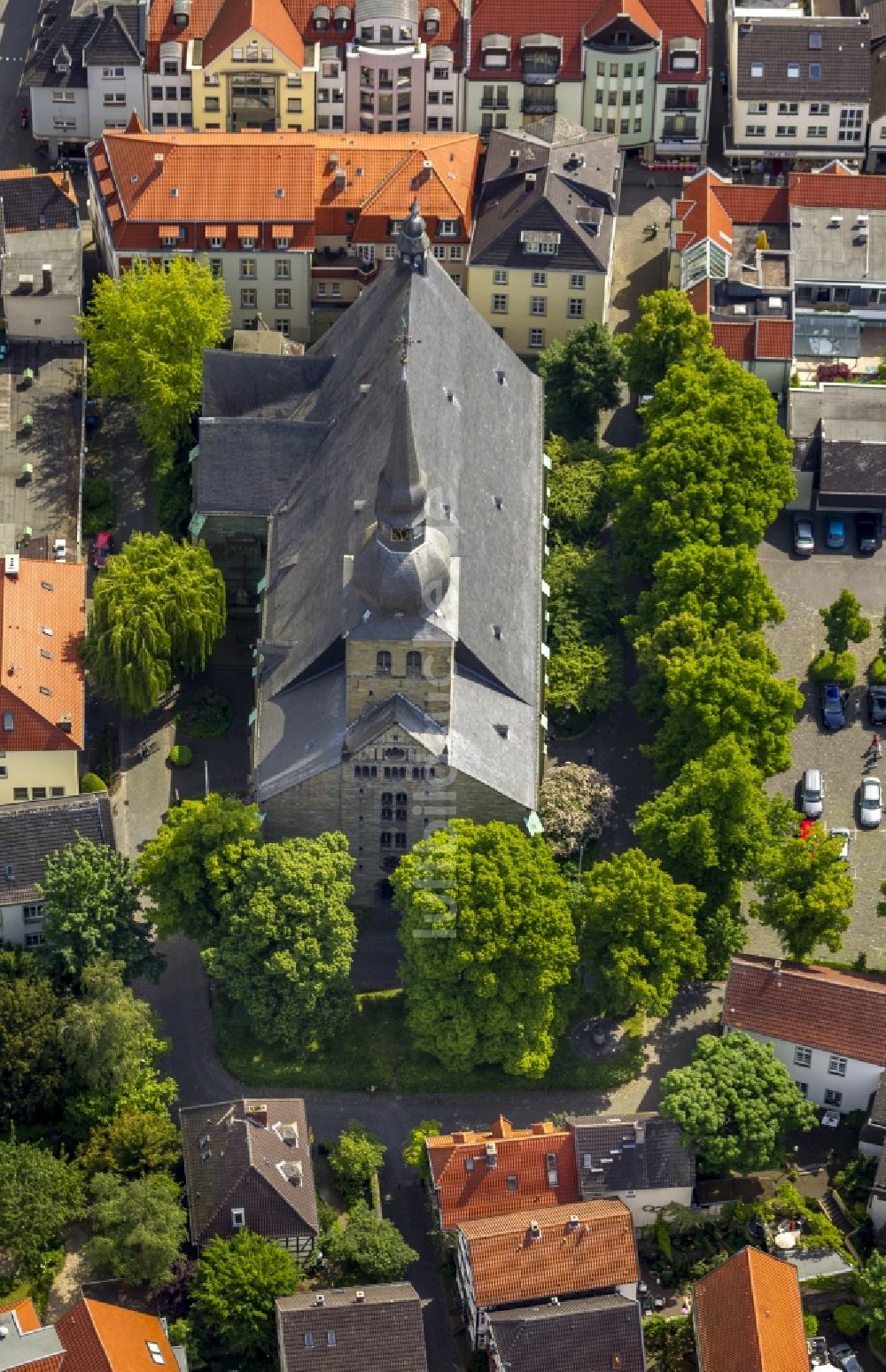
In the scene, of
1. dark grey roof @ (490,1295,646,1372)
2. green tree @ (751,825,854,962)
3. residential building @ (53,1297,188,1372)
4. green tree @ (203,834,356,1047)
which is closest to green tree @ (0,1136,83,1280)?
residential building @ (53,1297,188,1372)

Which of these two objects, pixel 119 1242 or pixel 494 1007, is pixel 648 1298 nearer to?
pixel 494 1007

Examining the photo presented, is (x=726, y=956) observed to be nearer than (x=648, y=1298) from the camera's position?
No

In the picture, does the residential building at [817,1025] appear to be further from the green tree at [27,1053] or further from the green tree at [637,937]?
the green tree at [27,1053]

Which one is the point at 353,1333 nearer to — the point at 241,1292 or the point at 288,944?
the point at 241,1292

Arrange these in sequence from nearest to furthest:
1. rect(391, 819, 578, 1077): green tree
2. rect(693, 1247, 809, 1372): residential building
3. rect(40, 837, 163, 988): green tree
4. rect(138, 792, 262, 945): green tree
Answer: rect(693, 1247, 809, 1372): residential building
rect(391, 819, 578, 1077): green tree
rect(40, 837, 163, 988): green tree
rect(138, 792, 262, 945): green tree

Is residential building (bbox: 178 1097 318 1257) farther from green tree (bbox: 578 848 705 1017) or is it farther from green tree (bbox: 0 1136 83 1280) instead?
green tree (bbox: 578 848 705 1017)

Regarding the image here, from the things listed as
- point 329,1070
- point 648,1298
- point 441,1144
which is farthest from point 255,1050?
point 648,1298

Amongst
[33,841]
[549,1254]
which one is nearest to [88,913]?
[33,841]
